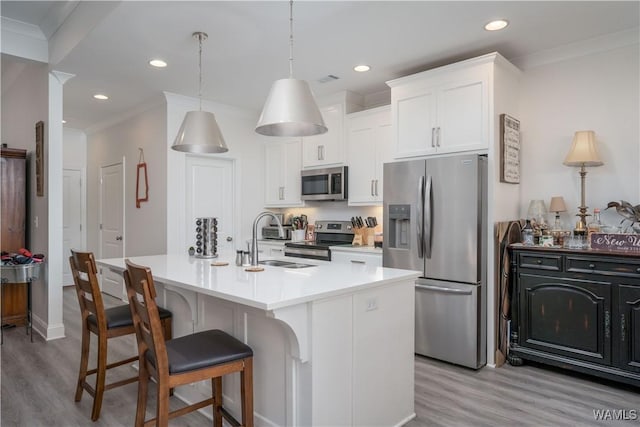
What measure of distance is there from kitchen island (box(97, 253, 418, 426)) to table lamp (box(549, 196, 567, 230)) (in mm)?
1793

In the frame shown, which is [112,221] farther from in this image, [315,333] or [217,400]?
[315,333]

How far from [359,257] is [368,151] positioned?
3.88 ft

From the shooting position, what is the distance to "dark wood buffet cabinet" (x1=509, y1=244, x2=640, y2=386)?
2758 mm

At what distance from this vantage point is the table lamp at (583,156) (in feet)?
10.4

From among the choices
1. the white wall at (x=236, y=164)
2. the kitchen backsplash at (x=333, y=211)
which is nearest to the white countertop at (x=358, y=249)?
the kitchen backsplash at (x=333, y=211)

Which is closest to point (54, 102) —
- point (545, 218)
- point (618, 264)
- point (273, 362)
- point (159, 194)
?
point (159, 194)

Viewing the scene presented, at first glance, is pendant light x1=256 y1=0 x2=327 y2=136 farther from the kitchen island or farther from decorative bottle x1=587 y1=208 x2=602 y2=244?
decorative bottle x1=587 y1=208 x2=602 y2=244

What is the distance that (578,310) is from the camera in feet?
9.71

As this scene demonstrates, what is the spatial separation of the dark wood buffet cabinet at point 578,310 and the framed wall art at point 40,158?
4485 mm

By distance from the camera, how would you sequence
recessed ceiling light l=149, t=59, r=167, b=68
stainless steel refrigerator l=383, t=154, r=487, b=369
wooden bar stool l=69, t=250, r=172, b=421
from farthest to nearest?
recessed ceiling light l=149, t=59, r=167, b=68, stainless steel refrigerator l=383, t=154, r=487, b=369, wooden bar stool l=69, t=250, r=172, b=421

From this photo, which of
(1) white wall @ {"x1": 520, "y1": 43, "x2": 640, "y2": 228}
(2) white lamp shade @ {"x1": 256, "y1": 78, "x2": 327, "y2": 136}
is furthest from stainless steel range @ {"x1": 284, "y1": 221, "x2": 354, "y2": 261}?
(2) white lamp shade @ {"x1": 256, "y1": 78, "x2": 327, "y2": 136}

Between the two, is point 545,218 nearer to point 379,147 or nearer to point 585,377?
point 585,377

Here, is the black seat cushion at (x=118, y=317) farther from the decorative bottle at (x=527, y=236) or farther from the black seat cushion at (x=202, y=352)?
the decorative bottle at (x=527, y=236)

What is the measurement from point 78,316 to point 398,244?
3.84 meters
